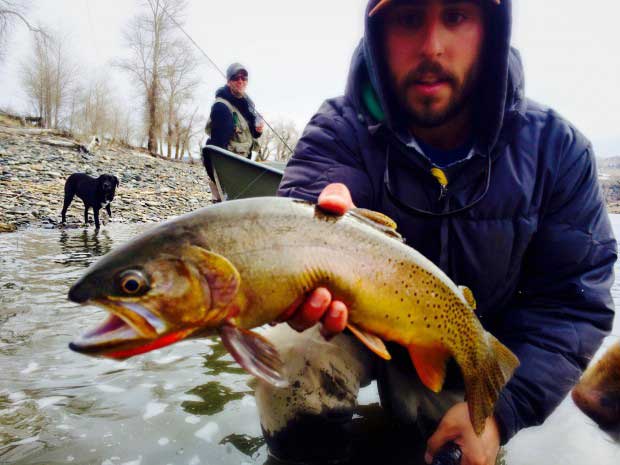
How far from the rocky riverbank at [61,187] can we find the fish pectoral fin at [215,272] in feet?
28.5

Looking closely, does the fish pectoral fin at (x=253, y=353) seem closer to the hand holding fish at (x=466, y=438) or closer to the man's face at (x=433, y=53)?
the hand holding fish at (x=466, y=438)

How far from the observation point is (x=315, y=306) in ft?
4.87

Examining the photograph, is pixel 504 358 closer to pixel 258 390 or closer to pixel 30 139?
pixel 258 390

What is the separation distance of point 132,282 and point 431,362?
1076 mm

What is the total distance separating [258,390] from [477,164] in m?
1.35

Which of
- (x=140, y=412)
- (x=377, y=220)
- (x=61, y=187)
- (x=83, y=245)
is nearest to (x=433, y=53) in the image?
(x=377, y=220)

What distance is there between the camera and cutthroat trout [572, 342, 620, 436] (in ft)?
8.14

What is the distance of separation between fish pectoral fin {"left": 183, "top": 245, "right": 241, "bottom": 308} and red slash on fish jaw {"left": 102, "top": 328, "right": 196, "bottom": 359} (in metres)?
0.11

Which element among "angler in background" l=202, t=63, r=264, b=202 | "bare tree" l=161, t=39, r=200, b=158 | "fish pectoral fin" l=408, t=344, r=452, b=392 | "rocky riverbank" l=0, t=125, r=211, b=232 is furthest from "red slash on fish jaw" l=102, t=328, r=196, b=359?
"bare tree" l=161, t=39, r=200, b=158

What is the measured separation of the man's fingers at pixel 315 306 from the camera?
4.87 feet

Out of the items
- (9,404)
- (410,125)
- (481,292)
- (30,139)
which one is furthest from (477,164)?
(30,139)

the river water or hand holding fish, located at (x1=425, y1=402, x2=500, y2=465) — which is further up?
hand holding fish, located at (x1=425, y1=402, x2=500, y2=465)

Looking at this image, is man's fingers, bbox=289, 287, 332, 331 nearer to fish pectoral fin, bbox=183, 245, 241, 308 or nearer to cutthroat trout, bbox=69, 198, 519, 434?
cutthroat trout, bbox=69, 198, 519, 434

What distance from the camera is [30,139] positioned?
23.7 metres
